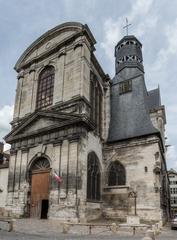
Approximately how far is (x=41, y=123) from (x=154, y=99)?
11190 mm

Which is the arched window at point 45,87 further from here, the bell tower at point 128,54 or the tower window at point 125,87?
the bell tower at point 128,54

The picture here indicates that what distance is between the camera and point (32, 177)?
57.1ft

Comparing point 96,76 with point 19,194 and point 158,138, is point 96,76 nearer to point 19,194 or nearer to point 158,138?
point 158,138

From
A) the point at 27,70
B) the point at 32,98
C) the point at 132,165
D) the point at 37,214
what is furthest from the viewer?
the point at 27,70

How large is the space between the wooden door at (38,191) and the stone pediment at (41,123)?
3077 mm

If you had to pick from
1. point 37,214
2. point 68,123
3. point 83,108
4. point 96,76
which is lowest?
point 37,214

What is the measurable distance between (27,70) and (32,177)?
1059 cm

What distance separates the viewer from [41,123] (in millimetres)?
18109

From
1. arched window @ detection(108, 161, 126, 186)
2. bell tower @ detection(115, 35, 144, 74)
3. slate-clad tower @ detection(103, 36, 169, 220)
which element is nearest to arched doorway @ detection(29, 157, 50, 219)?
slate-clad tower @ detection(103, 36, 169, 220)

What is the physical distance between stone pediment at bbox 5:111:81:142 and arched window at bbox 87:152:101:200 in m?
2.85

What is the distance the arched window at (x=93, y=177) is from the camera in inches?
635

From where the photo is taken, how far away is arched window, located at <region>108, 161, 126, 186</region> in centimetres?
1753

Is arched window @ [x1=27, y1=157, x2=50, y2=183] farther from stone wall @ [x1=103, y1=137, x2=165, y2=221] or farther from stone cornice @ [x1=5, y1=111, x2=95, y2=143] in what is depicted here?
stone wall @ [x1=103, y1=137, x2=165, y2=221]

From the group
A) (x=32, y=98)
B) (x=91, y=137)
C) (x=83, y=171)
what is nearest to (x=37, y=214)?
(x=83, y=171)
